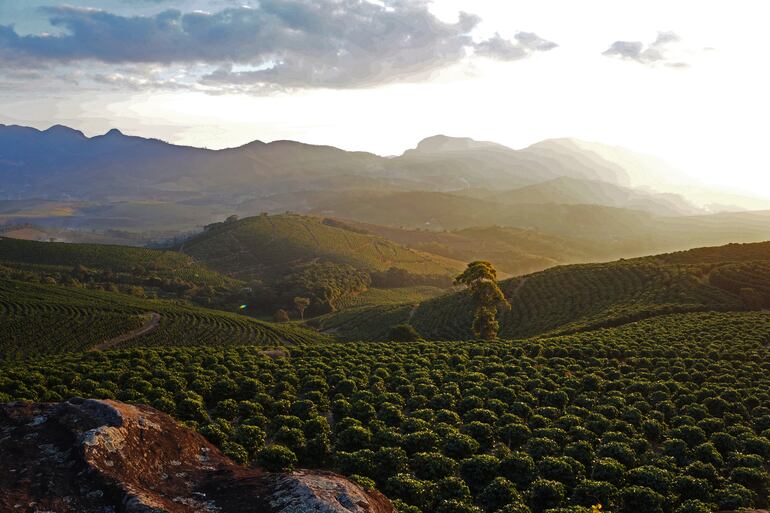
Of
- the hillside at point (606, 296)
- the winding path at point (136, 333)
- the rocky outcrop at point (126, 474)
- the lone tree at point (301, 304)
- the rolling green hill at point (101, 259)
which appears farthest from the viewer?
the rolling green hill at point (101, 259)

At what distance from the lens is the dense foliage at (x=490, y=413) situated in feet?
72.7

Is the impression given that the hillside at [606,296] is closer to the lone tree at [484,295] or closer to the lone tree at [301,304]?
the lone tree at [484,295]

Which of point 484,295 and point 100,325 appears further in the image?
point 100,325

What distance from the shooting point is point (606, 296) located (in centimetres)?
8088

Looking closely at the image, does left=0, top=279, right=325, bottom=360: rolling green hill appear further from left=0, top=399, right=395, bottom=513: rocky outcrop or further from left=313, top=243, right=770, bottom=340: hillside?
left=0, top=399, right=395, bottom=513: rocky outcrop

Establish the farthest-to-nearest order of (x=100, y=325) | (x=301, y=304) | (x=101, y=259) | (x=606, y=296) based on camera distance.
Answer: (x=101, y=259) < (x=301, y=304) < (x=100, y=325) < (x=606, y=296)

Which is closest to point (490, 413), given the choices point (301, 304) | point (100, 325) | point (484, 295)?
point (484, 295)

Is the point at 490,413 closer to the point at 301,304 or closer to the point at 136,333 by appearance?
the point at 136,333

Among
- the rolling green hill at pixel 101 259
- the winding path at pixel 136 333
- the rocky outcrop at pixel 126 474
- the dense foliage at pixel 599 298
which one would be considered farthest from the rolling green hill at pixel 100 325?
the rocky outcrop at pixel 126 474

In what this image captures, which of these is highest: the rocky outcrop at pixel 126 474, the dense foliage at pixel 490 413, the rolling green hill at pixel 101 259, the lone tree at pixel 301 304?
A: the rocky outcrop at pixel 126 474

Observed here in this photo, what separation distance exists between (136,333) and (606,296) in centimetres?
7651

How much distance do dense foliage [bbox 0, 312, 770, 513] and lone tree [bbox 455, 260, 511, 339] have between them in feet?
69.7

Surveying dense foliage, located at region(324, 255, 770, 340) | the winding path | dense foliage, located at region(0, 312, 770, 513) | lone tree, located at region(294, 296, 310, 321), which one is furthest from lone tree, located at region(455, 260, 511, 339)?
lone tree, located at region(294, 296, 310, 321)

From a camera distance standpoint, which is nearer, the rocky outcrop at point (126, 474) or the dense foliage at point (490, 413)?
the rocky outcrop at point (126, 474)
